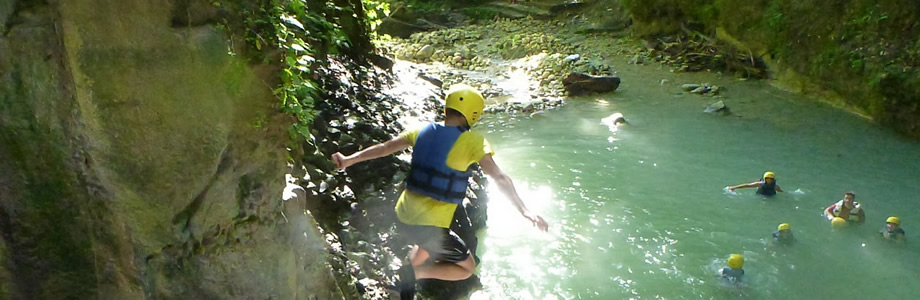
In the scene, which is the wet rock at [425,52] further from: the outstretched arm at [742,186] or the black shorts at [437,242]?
the black shorts at [437,242]

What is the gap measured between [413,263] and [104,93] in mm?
2509

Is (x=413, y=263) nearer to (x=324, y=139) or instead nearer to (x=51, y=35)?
(x=51, y=35)

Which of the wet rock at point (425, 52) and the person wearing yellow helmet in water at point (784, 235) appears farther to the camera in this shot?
the wet rock at point (425, 52)

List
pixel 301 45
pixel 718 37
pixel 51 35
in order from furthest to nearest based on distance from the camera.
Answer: pixel 718 37
pixel 301 45
pixel 51 35

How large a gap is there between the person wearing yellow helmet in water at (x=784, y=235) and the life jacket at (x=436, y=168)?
5.50 m

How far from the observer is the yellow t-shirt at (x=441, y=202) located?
4.19 meters

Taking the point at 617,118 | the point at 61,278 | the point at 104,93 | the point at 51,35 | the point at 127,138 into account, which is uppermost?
the point at 51,35

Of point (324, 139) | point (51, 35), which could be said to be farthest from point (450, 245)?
point (324, 139)

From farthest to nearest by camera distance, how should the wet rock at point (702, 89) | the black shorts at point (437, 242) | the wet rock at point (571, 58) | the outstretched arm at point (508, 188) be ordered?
the wet rock at point (571, 58), the wet rock at point (702, 89), the black shorts at point (437, 242), the outstretched arm at point (508, 188)

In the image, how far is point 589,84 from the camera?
16.6 m

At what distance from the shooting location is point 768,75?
1669 cm

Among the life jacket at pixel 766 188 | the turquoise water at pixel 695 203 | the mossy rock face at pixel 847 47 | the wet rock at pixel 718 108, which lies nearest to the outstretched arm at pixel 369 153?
the turquoise water at pixel 695 203

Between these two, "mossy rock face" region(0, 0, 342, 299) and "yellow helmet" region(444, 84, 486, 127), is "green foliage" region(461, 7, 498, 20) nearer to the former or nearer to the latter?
"yellow helmet" region(444, 84, 486, 127)

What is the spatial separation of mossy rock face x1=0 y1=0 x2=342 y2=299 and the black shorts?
138cm
